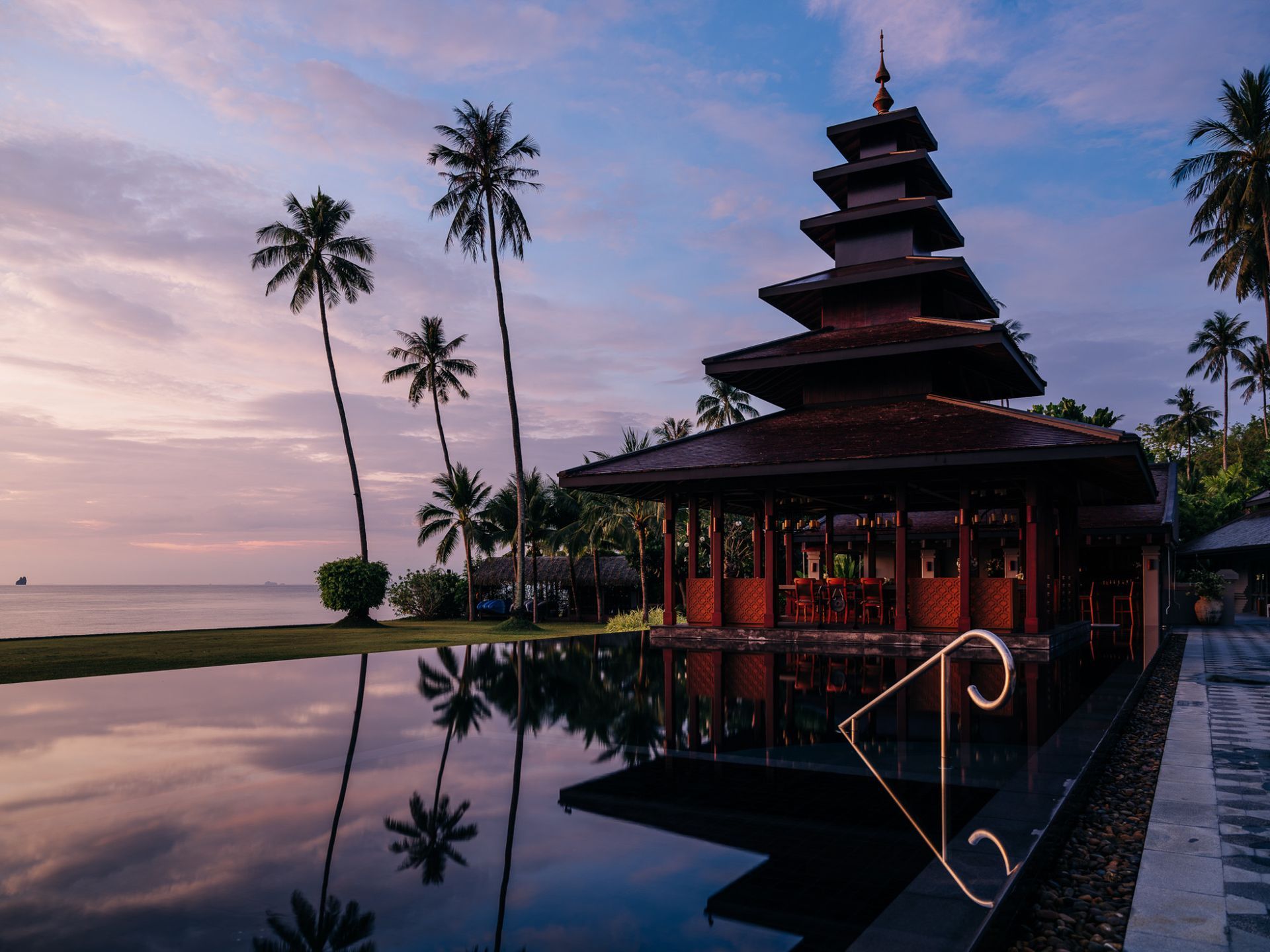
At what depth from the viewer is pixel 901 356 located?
61.5 feet

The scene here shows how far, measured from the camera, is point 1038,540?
15656 mm

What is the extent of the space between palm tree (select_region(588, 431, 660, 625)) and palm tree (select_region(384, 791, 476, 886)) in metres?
30.0

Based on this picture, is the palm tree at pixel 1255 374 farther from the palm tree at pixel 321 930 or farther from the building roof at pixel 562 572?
the palm tree at pixel 321 930

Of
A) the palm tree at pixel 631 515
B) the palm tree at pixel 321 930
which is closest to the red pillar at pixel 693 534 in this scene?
the palm tree at pixel 321 930

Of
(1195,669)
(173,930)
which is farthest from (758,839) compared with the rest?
(1195,669)

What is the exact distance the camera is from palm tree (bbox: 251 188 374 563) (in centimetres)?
3647

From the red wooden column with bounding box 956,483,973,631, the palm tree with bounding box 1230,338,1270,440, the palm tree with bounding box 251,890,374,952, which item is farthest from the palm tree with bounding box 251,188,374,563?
the palm tree with bounding box 1230,338,1270,440

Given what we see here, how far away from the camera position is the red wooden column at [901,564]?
52.1 ft

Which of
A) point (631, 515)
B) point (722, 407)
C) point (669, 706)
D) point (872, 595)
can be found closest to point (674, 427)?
point (722, 407)

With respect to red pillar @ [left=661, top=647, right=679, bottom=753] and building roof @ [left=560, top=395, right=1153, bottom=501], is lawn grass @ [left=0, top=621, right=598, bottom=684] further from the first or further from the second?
red pillar @ [left=661, top=647, right=679, bottom=753]

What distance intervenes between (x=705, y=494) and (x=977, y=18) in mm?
10402

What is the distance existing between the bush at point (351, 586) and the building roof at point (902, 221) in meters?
22.4

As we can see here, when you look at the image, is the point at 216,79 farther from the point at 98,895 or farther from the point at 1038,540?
the point at 1038,540

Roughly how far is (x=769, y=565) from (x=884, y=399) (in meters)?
4.96
